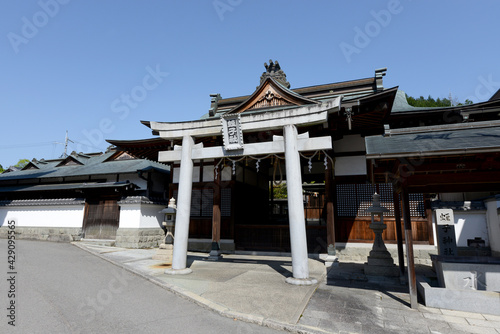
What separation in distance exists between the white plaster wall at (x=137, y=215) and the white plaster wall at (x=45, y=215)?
4.30 metres

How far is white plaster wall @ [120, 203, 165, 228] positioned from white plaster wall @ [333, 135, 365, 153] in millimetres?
11535

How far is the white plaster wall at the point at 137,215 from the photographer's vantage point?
1586 cm

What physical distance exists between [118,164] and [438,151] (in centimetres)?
2043

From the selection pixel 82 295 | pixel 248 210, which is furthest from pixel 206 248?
pixel 82 295

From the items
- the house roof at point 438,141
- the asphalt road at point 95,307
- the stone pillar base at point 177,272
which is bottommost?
the asphalt road at point 95,307

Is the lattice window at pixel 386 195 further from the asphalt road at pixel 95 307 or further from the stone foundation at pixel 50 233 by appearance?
the stone foundation at pixel 50 233

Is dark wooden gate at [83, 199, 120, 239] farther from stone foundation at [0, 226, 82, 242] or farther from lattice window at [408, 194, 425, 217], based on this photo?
lattice window at [408, 194, 425, 217]

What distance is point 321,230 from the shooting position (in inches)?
480

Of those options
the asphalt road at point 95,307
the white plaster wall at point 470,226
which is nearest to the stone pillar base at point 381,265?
the asphalt road at point 95,307

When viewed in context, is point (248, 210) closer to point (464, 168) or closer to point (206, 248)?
point (206, 248)

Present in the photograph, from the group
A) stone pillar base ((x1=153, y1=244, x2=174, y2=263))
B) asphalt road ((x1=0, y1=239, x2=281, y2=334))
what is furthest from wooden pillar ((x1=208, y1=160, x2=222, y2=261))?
asphalt road ((x1=0, y1=239, x2=281, y2=334))

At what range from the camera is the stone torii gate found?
7.90 meters

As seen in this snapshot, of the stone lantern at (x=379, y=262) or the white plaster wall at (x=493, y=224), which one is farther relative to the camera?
the white plaster wall at (x=493, y=224)

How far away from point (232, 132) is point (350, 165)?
624cm
